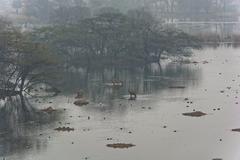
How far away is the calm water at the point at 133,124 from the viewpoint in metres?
22.2

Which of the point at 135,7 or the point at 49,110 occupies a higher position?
the point at 135,7

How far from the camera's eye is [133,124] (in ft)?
88.8

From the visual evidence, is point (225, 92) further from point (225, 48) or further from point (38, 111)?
point (225, 48)

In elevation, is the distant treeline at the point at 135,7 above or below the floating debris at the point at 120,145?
above

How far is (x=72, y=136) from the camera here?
24734 millimetres

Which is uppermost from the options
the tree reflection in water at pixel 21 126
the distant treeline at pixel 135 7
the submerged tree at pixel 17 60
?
the distant treeline at pixel 135 7

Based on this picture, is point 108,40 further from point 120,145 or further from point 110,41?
point 120,145

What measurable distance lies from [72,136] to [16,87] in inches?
533

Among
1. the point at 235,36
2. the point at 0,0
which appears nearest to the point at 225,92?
the point at 235,36

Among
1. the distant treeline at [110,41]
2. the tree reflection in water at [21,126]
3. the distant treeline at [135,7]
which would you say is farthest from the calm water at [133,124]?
the distant treeline at [135,7]

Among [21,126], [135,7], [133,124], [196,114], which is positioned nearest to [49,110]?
[21,126]

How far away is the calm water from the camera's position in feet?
72.7

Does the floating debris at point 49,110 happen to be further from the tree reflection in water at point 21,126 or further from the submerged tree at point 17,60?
→ the submerged tree at point 17,60

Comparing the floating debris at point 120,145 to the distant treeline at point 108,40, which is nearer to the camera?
the floating debris at point 120,145
